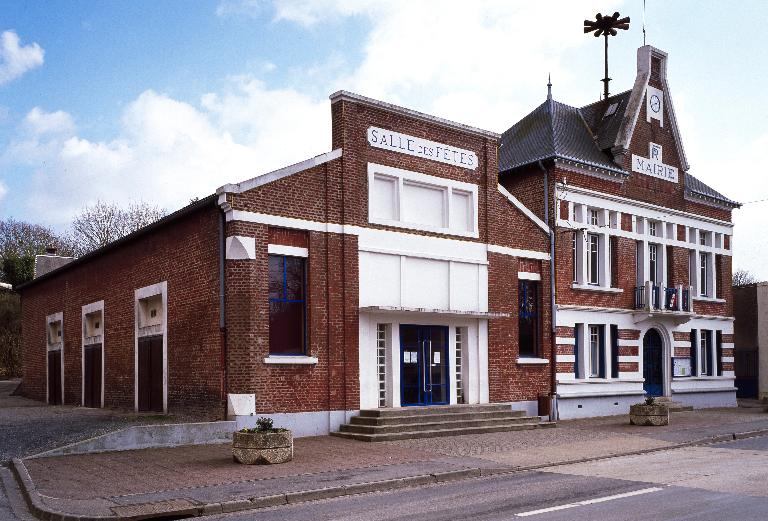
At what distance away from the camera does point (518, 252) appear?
25.1m

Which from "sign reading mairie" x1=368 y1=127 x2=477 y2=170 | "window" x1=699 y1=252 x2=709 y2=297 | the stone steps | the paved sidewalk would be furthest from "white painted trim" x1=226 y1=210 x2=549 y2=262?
"window" x1=699 y1=252 x2=709 y2=297

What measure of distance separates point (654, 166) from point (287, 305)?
16.6 meters

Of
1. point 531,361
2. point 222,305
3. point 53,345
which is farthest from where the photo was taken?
point 53,345

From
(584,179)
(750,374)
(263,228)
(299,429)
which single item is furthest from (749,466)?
(750,374)

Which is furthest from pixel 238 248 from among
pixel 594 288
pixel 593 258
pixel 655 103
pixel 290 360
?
pixel 655 103

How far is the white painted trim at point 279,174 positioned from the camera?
62.0 ft

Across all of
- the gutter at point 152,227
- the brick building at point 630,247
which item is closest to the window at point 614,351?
the brick building at point 630,247

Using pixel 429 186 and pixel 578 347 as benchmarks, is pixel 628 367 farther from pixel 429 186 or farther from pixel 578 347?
pixel 429 186

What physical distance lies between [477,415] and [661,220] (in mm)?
12602

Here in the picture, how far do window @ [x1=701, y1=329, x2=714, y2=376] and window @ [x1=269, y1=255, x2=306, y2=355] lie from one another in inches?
755

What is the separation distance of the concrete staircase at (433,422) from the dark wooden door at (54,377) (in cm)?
1601

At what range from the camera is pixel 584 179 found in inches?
1080

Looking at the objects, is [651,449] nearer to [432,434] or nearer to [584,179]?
[432,434]

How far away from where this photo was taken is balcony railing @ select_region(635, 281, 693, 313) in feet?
94.1
